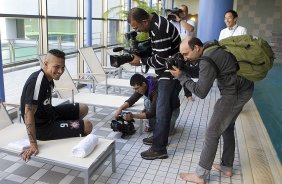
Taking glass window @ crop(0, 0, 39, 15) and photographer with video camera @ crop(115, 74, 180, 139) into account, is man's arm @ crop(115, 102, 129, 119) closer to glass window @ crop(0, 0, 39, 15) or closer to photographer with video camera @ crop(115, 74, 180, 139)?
photographer with video camera @ crop(115, 74, 180, 139)

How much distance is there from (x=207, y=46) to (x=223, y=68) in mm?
206

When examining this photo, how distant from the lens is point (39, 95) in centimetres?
232

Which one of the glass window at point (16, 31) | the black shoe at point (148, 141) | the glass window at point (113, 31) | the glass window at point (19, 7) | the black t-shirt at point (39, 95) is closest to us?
the black t-shirt at point (39, 95)

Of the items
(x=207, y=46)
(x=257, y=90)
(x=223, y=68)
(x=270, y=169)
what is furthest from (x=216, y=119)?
(x=257, y=90)

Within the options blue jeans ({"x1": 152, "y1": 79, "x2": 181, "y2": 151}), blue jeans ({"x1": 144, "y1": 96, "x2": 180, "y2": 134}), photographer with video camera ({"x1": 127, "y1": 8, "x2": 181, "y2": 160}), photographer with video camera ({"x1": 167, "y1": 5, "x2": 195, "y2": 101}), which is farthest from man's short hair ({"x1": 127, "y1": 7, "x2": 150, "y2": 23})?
photographer with video camera ({"x1": 167, "y1": 5, "x2": 195, "y2": 101})

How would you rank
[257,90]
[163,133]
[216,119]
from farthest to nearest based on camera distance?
[257,90], [163,133], [216,119]

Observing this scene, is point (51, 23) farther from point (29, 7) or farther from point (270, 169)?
point (270, 169)

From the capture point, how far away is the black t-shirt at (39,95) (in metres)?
2.28

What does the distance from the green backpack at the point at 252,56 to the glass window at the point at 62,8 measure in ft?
10.6

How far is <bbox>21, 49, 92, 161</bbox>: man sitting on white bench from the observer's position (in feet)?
7.43

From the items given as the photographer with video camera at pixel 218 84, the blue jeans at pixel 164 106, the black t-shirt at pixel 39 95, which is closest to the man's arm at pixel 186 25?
the blue jeans at pixel 164 106

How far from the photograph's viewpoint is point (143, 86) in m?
3.25

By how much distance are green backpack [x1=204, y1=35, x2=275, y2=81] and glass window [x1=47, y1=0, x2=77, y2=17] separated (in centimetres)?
322

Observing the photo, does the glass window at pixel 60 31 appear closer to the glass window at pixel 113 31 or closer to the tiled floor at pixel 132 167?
the glass window at pixel 113 31
